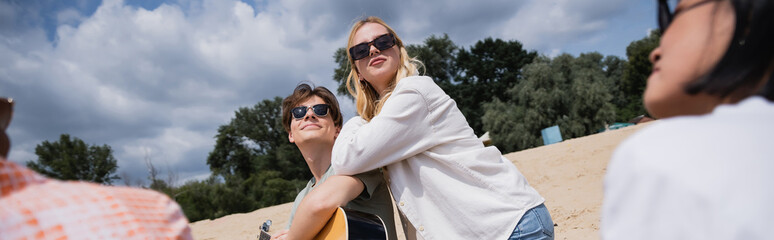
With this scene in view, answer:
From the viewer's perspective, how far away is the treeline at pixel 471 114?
23.8 meters

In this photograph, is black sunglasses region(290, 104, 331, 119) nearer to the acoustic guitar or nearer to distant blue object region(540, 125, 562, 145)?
the acoustic guitar

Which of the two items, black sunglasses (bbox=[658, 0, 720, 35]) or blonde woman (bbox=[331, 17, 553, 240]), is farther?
blonde woman (bbox=[331, 17, 553, 240])

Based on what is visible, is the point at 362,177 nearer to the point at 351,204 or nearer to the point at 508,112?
the point at 351,204

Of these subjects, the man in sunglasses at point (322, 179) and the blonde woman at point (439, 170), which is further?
the man in sunglasses at point (322, 179)

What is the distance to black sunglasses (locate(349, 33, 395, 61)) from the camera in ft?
8.13

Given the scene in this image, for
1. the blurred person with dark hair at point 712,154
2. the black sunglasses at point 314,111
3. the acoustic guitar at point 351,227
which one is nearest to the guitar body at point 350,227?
the acoustic guitar at point 351,227

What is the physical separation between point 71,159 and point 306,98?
77.7 feet

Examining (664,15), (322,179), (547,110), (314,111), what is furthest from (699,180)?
(547,110)

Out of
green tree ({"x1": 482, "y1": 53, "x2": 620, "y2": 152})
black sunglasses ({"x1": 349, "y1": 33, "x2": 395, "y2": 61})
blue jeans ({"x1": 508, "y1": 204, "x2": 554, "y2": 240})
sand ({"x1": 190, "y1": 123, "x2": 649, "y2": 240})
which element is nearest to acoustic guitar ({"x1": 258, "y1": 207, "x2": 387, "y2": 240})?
blue jeans ({"x1": 508, "y1": 204, "x2": 554, "y2": 240})

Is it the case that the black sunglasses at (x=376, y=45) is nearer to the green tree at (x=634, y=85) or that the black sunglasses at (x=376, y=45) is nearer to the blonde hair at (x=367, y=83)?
the blonde hair at (x=367, y=83)

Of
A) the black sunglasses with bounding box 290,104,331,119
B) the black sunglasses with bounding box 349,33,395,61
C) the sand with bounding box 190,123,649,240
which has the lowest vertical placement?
the sand with bounding box 190,123,649,240

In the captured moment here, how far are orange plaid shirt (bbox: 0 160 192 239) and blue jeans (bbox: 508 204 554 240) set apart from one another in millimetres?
1395

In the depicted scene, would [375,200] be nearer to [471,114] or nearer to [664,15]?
[664,15]

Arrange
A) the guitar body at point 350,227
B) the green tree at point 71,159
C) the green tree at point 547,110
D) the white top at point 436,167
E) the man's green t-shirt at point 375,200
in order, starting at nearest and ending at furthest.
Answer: the white top at point 436,167, the guitar body at point 350,227, the man's green t-shirt at point 375,200, the green tree at point 71,159, the green tree at point 547,110
